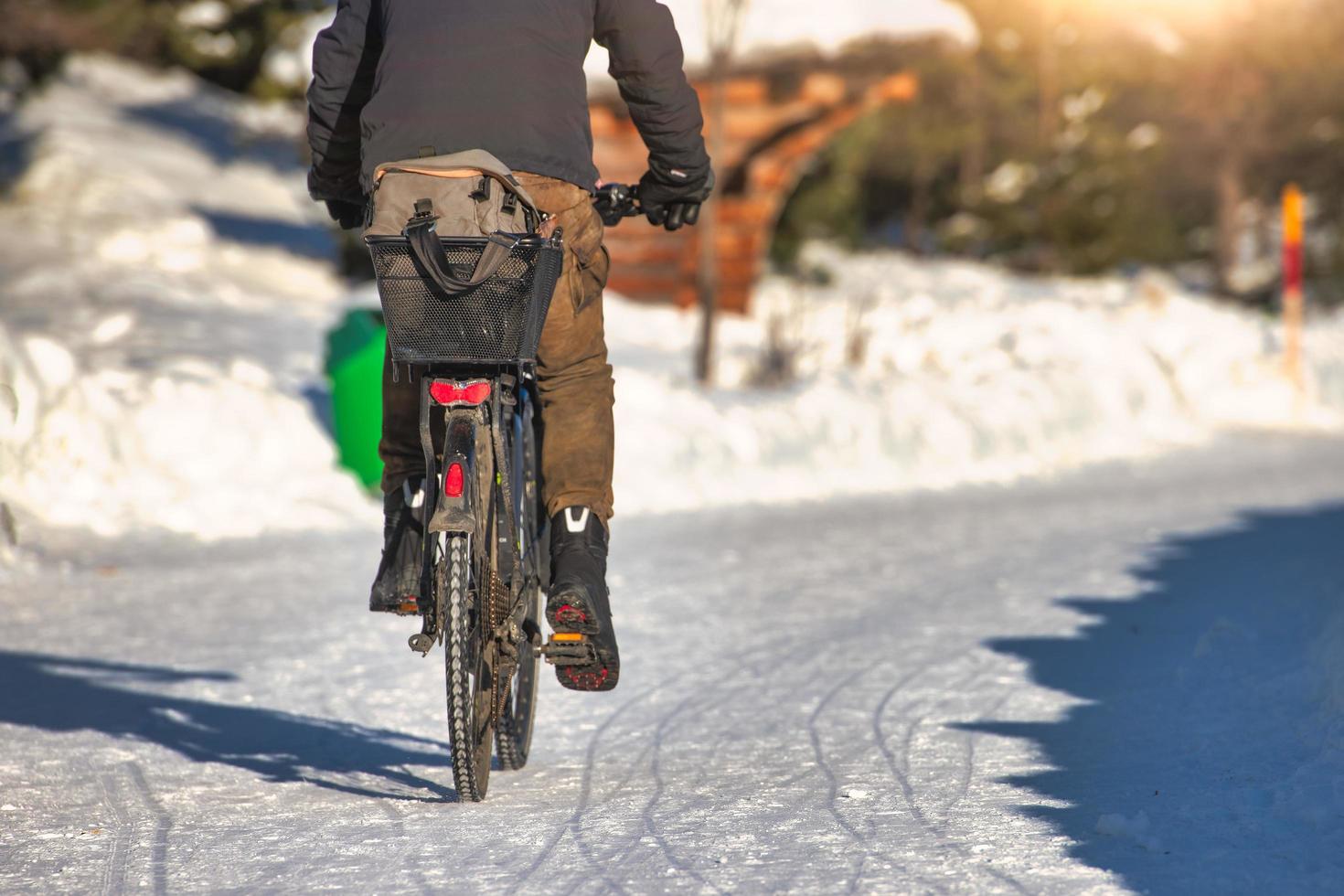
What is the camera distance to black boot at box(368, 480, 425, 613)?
404 cm

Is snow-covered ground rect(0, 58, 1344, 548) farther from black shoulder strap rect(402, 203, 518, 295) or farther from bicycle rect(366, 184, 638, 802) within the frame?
black shoulder strap rect(402, 203, 518, 295)

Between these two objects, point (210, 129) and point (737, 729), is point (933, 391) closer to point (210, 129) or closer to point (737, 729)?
point (737, 729)

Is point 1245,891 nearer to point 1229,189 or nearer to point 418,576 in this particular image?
point 418,576

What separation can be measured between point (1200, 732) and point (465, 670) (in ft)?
6.65

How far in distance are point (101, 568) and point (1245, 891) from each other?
592 cm

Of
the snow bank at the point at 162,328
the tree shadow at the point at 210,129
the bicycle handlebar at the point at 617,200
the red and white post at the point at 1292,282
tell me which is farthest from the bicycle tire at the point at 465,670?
the tree shadow at the point at 210,129

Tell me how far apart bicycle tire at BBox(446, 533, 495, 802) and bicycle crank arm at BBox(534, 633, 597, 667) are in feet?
0.50

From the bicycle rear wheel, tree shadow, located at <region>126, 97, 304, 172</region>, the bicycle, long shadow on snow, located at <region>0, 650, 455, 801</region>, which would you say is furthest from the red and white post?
the bicycle rear wheel

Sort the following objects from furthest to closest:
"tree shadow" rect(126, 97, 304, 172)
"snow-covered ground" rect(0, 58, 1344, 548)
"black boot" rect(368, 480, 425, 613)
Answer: "tree shadow" rect(126, 97, 304, 172), "snow-covered ground" rect(0, 58, 1344, 548), "black boot" rect(368, 480, 425, 613)

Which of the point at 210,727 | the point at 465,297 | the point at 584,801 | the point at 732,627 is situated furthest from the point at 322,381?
the point at 465,297

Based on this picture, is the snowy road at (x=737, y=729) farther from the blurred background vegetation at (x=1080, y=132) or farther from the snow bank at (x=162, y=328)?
the blurred background vegetation at (x=1080, y=132)

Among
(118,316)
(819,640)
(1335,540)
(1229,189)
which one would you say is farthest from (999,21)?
(819,640)

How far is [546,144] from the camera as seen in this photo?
3.96m

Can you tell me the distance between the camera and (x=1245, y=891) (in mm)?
3234
